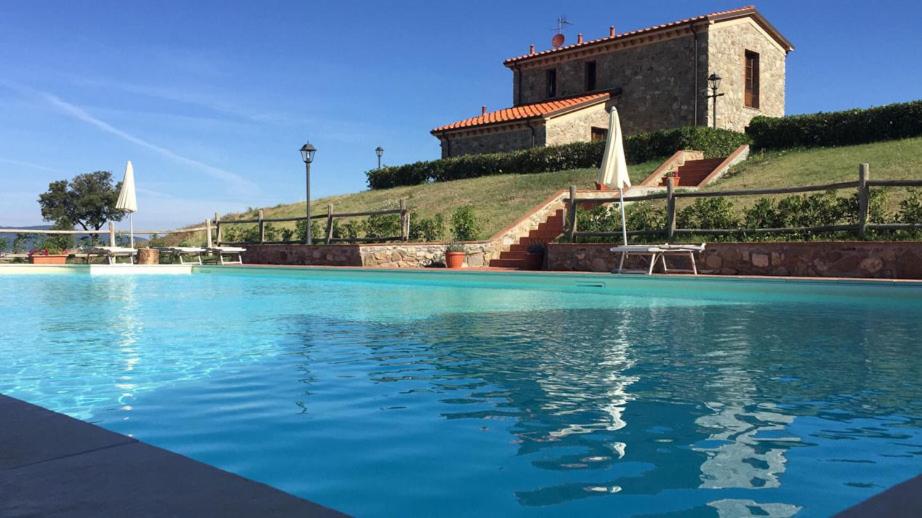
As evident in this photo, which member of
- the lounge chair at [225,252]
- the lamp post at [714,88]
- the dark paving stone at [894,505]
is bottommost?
the dark paving stone at [894,505]

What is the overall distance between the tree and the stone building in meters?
44.1

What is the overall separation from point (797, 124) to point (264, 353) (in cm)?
2192

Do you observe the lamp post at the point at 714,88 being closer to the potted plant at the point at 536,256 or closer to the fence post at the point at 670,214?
the fence post at the point at 670,214

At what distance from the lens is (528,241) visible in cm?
1798

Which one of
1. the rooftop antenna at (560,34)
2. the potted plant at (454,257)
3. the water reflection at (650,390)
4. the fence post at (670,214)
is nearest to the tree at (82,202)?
the rooftop antenna at (560,34)

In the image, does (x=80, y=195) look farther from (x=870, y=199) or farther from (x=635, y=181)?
(x=870, y=199)

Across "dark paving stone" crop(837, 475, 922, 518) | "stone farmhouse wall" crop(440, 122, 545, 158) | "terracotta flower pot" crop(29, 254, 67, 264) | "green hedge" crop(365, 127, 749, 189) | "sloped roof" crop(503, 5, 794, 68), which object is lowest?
"dark paving stone" crop(837, 475, 922, 518)

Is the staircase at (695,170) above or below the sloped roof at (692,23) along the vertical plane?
below

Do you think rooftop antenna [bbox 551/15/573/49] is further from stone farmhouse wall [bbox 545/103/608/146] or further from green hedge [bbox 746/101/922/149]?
green hedge [bbox 746/101/922/149]

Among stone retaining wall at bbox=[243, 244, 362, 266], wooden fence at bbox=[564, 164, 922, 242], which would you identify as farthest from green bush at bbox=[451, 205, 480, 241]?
wooden fence at bbox=[564, 164, 922, 242]

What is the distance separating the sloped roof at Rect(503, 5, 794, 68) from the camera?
25.9 m

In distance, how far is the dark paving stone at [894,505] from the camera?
66.9 inches

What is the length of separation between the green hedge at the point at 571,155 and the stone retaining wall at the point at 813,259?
9888mm

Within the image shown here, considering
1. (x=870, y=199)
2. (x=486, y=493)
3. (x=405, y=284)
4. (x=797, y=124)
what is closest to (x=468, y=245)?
(x=405, y=284)
